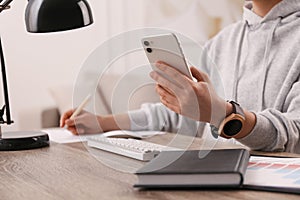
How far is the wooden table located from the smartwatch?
0.14m

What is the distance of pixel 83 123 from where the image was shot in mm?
1657

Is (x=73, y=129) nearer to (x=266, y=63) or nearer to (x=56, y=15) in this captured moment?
(x=56, y=15)

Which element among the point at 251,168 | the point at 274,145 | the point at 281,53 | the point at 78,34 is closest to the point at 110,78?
the point at 78,34

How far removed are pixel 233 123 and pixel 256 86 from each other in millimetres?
439

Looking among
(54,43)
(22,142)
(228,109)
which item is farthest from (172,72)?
(54,43)

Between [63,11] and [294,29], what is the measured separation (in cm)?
69

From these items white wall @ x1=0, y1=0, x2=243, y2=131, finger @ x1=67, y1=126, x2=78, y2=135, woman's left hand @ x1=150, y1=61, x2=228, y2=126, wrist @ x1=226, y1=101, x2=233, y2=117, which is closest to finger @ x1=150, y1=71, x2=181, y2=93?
woman's left hand @ x1=150, y1=61, x2=228, y2=126

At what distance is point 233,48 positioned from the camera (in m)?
1.79

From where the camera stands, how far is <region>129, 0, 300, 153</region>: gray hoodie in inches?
52.7

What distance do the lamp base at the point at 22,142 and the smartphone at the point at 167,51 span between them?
47 centimetres

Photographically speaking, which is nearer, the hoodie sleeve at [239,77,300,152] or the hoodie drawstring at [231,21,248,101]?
the hoodie sleeve at [239,77,300,152]

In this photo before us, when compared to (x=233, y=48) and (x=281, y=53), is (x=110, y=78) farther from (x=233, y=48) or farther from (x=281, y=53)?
(x=281, y=53)

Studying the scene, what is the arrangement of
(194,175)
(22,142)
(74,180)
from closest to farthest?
1. (194,175)
2. (74,180)
3. (22,142)

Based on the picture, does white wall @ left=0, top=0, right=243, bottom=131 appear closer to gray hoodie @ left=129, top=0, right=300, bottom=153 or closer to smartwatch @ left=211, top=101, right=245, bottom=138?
gray hoodie @ left=129, top=0, right=300, bottom=153
